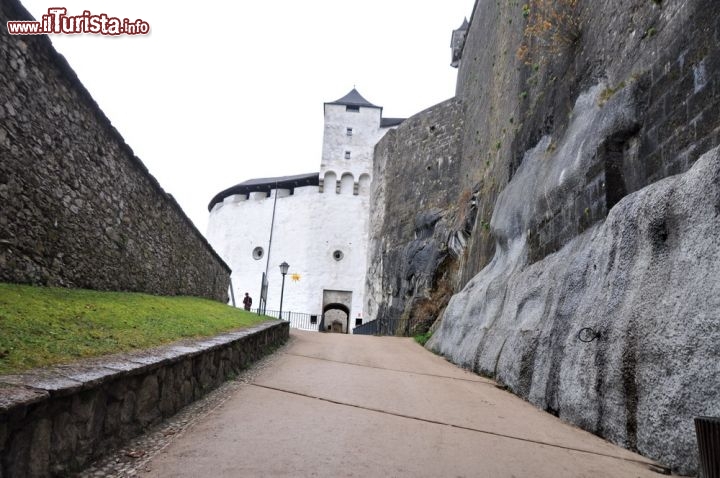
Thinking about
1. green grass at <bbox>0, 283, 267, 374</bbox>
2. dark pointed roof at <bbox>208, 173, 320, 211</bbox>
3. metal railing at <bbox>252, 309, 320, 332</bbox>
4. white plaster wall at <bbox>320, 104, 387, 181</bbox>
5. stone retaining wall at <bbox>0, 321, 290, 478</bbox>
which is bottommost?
stone retaining wall at <bbox>0, 321, 290, 478</bbox>

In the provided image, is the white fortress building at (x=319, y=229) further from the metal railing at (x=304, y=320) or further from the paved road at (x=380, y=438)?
the paved road at (x=380, y=438)

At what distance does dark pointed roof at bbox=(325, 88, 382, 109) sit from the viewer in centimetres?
3522

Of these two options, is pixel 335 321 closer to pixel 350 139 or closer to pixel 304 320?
pixel 304 320

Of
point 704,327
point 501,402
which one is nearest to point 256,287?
point 501,402

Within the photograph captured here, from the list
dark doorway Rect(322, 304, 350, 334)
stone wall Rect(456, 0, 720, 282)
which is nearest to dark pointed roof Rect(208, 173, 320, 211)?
dark doorway Rect(322, 304, 350, 334)

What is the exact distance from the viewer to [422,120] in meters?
22.9

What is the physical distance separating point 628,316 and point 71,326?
4.20 meters

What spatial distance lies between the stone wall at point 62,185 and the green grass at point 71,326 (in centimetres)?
48

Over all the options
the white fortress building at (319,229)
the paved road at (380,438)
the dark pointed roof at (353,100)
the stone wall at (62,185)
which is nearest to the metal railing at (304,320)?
the white fortress building at (319,229)

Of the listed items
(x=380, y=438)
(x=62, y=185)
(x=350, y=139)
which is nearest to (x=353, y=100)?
(x=350, y=139)

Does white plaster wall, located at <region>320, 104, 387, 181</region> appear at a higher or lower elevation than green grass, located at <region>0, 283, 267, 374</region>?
higher

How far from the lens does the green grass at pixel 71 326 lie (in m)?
2.94

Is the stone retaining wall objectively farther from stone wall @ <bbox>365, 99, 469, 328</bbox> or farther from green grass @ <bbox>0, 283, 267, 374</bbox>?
stone wall @ <bbox>365, 99, 469, 328</bbox>

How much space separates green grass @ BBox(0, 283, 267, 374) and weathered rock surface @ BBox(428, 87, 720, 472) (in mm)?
3556
